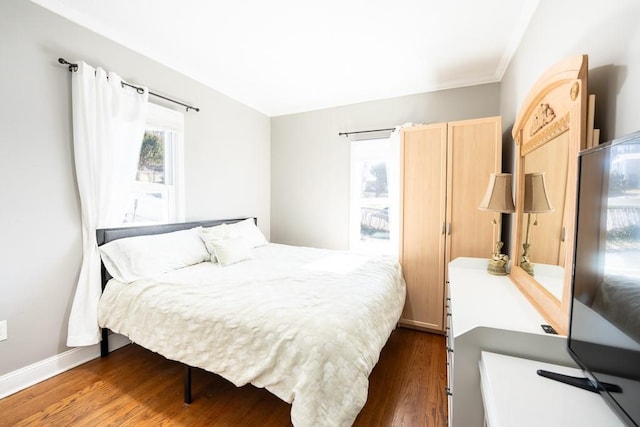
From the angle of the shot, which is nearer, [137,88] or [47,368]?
[47,368]

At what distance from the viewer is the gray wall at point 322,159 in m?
3.22

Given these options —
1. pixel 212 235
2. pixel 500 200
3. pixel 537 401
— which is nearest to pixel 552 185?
pixel 500 200

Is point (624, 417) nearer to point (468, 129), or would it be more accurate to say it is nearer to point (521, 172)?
point (521, 172)

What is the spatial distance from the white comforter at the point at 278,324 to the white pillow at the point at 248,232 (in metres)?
0.73

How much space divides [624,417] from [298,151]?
12.4ft

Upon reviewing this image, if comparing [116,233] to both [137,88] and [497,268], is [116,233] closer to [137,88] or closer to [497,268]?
[137,88]

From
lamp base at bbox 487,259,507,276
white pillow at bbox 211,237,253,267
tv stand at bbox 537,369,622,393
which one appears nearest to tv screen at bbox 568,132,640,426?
tv stand at bbox 537,369,622,393

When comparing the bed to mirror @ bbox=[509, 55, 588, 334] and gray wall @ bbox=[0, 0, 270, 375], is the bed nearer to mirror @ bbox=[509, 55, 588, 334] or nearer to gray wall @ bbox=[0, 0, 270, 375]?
gray wall @ bbox=[0, 0, 270, 375]

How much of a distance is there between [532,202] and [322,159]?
2663mm

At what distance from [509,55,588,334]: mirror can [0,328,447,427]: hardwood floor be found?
98 cm

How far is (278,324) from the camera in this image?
141 cm

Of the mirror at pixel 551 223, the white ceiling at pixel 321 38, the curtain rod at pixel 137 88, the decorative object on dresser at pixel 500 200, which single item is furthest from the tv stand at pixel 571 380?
the curtain rod at pixel 137 88

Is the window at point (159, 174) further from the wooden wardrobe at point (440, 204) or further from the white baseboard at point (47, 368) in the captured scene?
the wooden wardrobe at point (440, 204)

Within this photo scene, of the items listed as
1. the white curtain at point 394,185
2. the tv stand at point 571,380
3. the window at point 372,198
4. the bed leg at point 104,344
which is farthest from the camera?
the window at point 372,198
